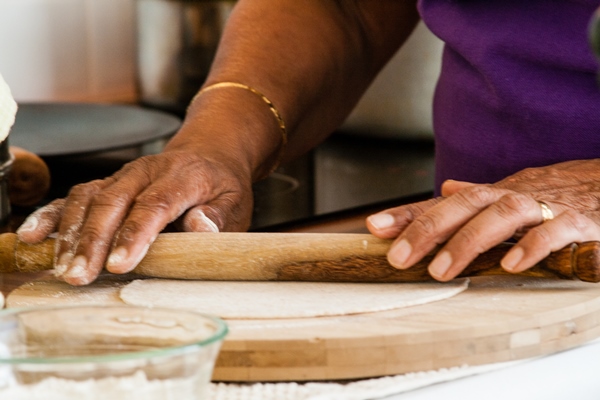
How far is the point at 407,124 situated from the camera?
5.45ft

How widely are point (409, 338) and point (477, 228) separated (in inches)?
6.2

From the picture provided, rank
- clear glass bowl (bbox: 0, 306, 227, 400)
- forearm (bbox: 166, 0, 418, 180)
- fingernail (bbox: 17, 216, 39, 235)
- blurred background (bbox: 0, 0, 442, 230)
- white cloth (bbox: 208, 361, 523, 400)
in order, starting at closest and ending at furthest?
clear glass bowl (bbox: 0, 306, 227, 400) < white cloth (bbox: 208, 361, 523, 400) < fingernail (bbox: 17, 216, 39, 235) < forearm (bbox: 166, 0, 418, 180) < blurred background (bbox: 0, 0, 442, 230)

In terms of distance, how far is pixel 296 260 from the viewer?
31.9 inches

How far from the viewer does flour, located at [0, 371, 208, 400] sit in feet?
1.61

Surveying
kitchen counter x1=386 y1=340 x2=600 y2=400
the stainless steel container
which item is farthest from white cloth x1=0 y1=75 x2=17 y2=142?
the stainless steel container

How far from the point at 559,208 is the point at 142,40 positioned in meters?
1.28

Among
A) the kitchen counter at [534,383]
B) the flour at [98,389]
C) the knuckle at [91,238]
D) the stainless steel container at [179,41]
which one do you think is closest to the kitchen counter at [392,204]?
the kitchen counter at [534,383]

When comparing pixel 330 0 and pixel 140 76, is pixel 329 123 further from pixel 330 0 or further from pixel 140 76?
pixel 140 76

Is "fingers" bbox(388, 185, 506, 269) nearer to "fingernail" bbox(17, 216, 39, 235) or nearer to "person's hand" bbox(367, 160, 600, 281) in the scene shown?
"person's hand" bbox(367, 160, 600, 281)

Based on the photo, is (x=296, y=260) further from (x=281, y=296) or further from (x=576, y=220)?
(x=576, y=220)

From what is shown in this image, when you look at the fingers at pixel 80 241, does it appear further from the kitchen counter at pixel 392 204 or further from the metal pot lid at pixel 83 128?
the metal pot lid at pixel 83 128

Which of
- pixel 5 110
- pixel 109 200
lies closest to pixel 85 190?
pixel 109 200

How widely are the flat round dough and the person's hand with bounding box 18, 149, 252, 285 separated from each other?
0.04 m

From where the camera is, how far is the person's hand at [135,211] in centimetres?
84
